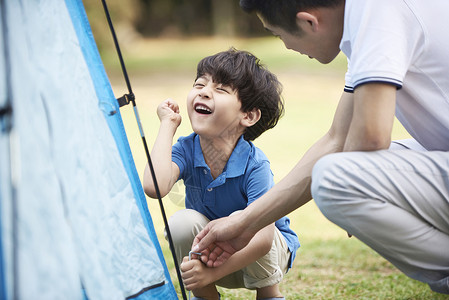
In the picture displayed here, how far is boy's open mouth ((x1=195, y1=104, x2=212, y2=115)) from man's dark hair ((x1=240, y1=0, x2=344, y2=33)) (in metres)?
0.38

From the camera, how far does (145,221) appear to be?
5.29ft

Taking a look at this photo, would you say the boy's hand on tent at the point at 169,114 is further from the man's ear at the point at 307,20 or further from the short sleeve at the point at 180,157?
the man's ear at the point at 307,20

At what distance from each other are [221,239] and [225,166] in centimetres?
34

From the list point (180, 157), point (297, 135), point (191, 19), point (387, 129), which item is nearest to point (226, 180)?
point (180, 157)

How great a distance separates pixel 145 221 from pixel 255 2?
65 centimetres

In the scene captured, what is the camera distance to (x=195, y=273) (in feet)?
5.43

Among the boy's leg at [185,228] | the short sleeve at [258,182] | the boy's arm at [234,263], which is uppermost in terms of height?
the short sleeve at [258,182]

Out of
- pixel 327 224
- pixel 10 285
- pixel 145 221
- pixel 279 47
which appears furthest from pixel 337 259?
pixel 279 47

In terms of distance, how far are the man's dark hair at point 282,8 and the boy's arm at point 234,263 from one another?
57 cm

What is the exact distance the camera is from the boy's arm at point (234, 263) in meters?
1.66

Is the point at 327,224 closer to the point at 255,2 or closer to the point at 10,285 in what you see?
the point at 255,2

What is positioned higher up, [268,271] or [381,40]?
[381,40]

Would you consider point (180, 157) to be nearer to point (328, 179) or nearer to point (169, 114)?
point (169, 114)

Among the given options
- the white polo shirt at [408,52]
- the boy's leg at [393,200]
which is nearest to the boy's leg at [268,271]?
the boy's leg at [393,200]
